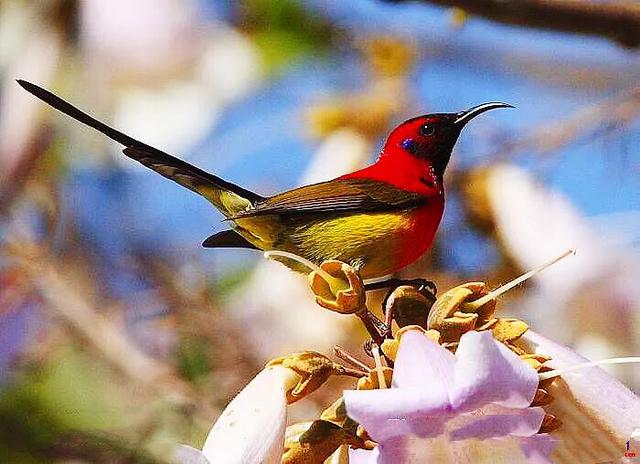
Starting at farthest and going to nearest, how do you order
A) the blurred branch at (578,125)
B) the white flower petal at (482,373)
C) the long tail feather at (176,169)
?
1. the blurred branch at (578,125)
2. the long tail feather at (176,169)
3. the white flower petal at (482,373)

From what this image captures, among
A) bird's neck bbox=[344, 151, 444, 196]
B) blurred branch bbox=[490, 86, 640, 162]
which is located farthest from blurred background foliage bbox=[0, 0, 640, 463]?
bird's neck bbox=[344, 151, 444, 196]

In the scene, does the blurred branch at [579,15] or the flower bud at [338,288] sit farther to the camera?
the blurred branch at [579,15]

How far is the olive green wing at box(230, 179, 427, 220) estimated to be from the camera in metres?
0.39

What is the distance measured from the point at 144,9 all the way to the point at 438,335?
2.31 feet

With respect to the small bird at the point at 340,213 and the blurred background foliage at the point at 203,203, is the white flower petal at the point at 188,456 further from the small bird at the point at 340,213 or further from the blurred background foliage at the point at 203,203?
the blurred background foliage at the point at 203,203

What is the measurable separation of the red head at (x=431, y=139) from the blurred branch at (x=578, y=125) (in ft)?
1.22

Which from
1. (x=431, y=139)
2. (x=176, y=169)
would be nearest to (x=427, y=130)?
(x=431, y=139)

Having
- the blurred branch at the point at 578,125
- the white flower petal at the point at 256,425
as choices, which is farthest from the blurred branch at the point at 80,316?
the white flower petal at the point at 256,425

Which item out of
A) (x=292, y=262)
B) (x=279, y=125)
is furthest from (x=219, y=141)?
(x=292, y=262)

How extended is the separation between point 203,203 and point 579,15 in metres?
0.46

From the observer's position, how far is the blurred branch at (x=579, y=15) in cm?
54

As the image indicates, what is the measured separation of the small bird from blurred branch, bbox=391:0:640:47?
15 centimetres

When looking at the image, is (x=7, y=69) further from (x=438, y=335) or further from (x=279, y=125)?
(x=438, y=335)

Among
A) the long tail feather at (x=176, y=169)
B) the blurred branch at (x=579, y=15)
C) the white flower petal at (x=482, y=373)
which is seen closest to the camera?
the white flower petal at (x=482, y=373)
